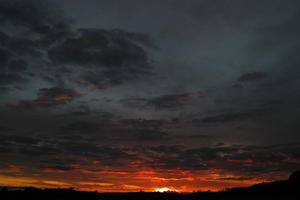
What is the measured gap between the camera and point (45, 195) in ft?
81.7

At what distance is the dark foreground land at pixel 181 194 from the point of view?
24125 mm

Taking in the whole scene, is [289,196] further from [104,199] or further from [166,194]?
[104,199]

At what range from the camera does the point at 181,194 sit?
88.5 feet

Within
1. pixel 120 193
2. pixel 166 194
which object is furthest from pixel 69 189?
pixel 166 194

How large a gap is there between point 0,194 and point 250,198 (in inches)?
840

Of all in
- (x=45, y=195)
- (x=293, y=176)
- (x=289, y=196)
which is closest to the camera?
(x=289, y=196)

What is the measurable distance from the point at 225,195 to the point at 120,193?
988 cm

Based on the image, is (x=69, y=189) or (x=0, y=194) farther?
(x=69, y=189)

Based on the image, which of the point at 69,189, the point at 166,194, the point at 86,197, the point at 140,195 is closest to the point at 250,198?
the point at 166,194

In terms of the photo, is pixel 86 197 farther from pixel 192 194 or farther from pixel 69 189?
pixel 192 194

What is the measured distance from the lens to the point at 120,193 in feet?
88.7

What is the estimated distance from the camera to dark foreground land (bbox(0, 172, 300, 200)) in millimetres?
24125

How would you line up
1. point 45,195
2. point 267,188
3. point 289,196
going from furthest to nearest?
1. point 267,188
2. point 45,195
3. point 289,196

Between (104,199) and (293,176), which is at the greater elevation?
(293,176)
